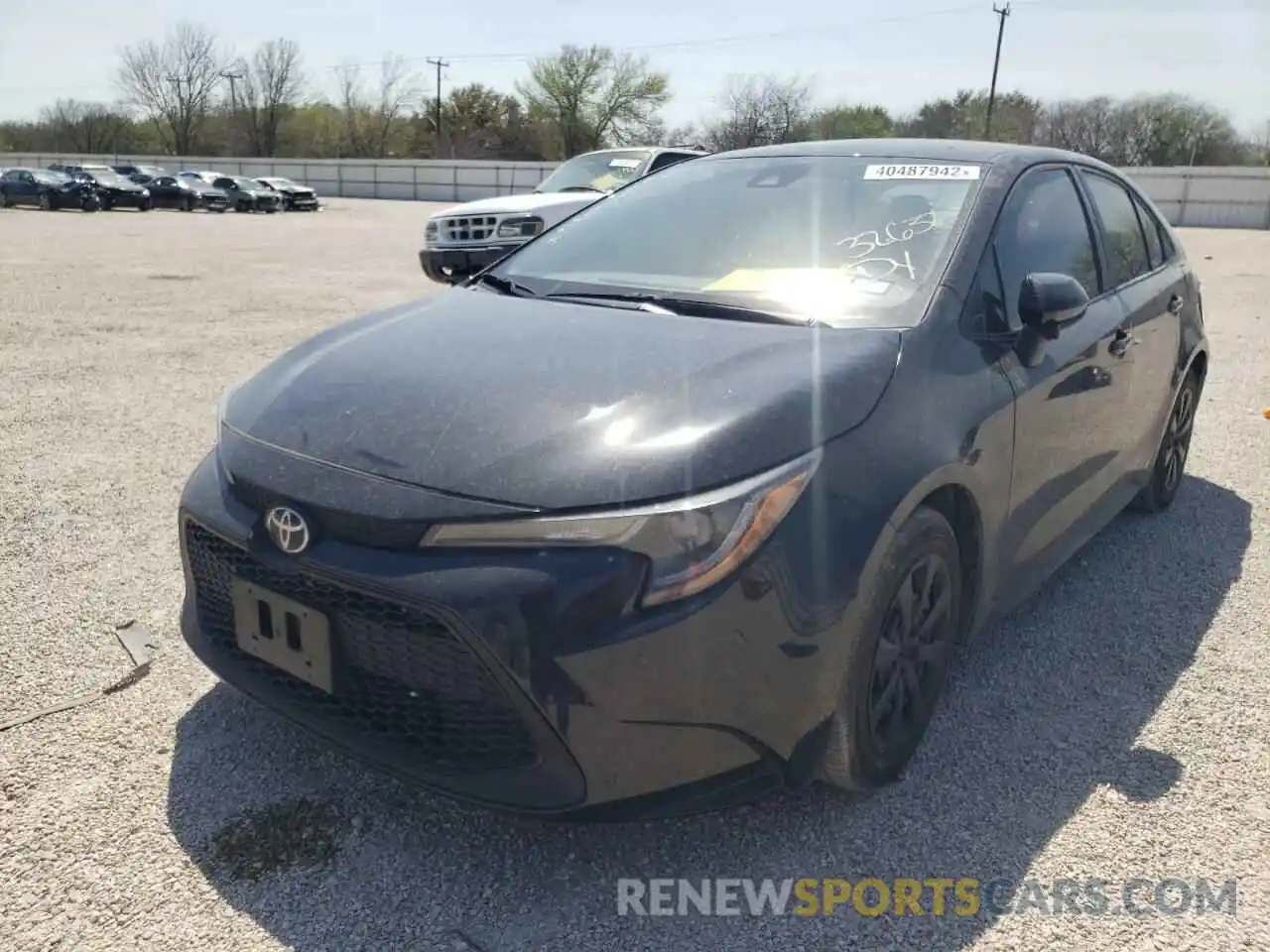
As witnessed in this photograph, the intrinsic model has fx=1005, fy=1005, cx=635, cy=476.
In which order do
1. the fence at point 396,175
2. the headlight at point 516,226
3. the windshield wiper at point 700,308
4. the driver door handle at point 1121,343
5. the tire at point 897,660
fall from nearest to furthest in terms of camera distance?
the tire at point 897,660 → the windshield wiper at point 700,308 → the driver door handle at point 1121,343 → the headlight at point 516,226 → the fence at point 396,175

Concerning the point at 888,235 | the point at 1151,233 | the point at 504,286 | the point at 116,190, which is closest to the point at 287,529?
the point at 504,286

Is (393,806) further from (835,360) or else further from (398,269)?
(398,269)

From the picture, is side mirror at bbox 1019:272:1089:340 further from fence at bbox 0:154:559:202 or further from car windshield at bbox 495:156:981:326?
fence at bbox 0:154:559:202

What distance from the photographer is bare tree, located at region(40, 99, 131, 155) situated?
75.4 metres

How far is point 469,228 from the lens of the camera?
10414 millimetres

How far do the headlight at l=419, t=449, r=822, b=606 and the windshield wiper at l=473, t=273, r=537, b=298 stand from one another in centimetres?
134

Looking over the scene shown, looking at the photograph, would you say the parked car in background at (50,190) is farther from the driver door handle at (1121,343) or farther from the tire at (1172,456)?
the driver door handle at (1121,343)

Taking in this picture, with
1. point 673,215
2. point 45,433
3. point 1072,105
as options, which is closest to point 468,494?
point 673,215

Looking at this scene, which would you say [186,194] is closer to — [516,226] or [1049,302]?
[516,226]

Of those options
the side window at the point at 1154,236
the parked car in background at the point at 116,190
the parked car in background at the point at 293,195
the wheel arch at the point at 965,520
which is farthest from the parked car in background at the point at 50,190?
the wheel arch at the point at 965,520

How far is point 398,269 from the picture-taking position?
14992 millimetres

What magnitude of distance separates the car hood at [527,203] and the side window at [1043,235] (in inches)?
280

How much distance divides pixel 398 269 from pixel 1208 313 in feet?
35.1

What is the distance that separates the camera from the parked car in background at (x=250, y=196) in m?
35.1
